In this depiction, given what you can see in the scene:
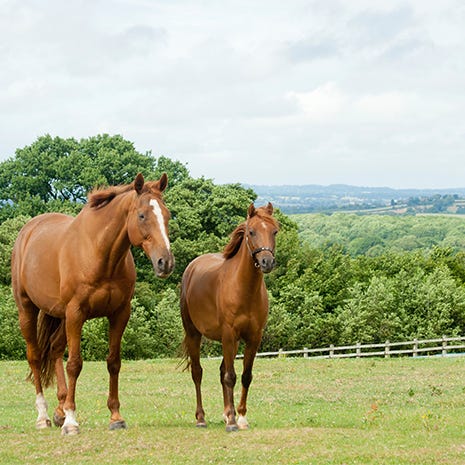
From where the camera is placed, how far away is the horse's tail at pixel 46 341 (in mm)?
13492

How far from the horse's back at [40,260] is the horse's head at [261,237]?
2853 mm

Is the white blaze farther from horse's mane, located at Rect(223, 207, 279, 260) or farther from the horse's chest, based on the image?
horse's mane, located at Rect(223, 207, 279, 260)

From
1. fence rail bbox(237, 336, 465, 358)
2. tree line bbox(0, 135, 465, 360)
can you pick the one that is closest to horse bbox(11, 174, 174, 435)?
fence rail bbox(237, 336, 465, 358)

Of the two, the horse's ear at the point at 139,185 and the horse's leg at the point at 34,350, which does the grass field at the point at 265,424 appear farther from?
the horse's ear at the point at 139,185

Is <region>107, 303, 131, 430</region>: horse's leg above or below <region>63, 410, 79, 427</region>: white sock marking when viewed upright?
above

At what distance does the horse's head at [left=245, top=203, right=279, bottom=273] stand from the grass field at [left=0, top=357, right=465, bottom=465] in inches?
99.5

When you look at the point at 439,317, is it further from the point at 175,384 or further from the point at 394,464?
the point at 394,464

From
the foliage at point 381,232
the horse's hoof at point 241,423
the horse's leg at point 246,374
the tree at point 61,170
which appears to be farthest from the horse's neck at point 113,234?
the foliage at point 381,232

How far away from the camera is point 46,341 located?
44.3 feet

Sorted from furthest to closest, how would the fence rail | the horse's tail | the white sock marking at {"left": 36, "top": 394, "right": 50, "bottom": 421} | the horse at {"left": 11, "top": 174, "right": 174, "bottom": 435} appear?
the fence rail
the horse's tail
the white sock marking at {"left": 36, "top": 394, "right": 50, "bottom": 421}
the horse at {"left": 11, "top": 174, "right": 174, "bottom": 435}

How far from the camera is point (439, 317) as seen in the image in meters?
62.5

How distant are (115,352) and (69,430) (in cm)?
129

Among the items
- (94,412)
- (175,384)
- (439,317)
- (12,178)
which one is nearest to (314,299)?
(439,317)

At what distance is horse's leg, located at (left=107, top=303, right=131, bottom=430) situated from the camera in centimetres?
1209
